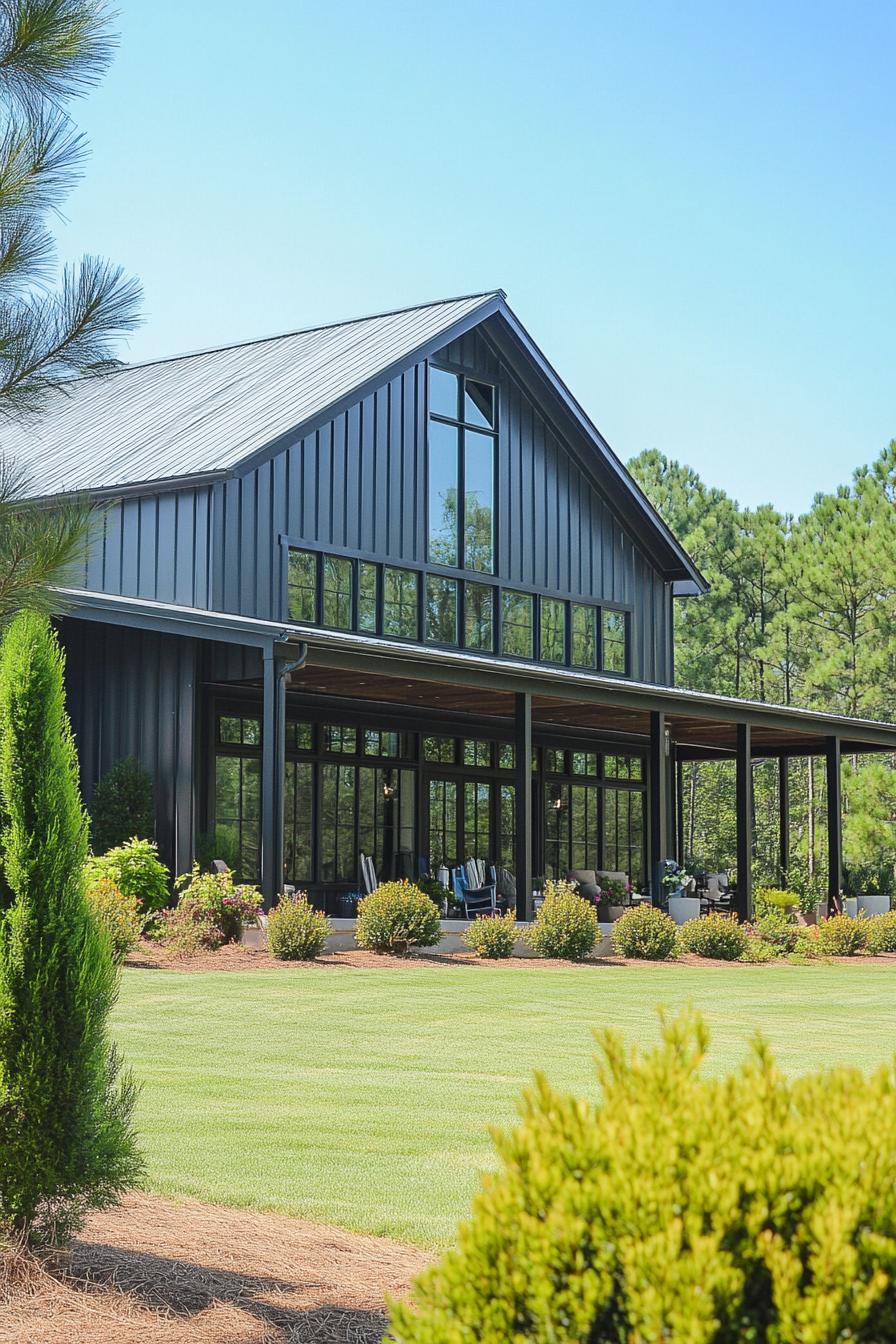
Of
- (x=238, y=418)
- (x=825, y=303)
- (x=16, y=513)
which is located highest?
(x=825, y=303)

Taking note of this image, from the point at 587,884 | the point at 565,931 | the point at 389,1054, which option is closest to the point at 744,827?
the point at 587,884

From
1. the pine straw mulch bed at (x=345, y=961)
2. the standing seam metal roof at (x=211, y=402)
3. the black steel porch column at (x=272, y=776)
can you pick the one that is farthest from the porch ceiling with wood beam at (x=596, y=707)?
the standing seam metal roof at (x=211, y=402)

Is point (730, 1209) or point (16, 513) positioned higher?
point (16, 513)

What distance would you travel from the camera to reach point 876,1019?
43.7 feet

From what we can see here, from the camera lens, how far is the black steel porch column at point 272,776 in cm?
1736

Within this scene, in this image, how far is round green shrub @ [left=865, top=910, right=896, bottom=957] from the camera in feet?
70.2

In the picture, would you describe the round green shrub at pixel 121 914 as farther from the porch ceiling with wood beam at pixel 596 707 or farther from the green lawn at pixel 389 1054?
the porch ceiling with wood beam at pixel 596 707

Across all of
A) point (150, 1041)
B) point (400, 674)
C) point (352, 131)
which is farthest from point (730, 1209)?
point (352, 131)

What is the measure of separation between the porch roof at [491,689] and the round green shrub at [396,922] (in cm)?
277

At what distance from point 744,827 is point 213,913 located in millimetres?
10144

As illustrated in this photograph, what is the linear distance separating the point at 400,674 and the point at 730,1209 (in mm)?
16319

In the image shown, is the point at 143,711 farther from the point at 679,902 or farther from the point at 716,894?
the point at 716,894

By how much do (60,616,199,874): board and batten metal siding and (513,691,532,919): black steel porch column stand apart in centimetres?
430

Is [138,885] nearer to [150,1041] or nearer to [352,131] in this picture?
[150,1041]
